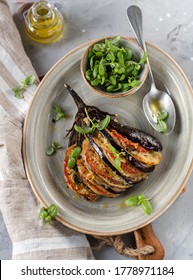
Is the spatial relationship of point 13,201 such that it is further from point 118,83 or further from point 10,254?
point 118,83

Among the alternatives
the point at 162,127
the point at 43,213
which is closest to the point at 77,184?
the point at 43,213

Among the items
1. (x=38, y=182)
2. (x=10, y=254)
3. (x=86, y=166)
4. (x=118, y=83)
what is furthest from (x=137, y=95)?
(x=10, y=254)

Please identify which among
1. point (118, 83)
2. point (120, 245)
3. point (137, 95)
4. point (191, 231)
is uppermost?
point (118, 83)

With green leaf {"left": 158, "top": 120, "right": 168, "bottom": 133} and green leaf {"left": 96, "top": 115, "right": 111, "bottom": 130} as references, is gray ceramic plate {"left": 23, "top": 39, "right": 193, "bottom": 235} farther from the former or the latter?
green leaf {"left": 96, "top": 115, "right": 111, "bottom": 130}

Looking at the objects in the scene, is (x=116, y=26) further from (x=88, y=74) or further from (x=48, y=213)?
(x=48, y=213)

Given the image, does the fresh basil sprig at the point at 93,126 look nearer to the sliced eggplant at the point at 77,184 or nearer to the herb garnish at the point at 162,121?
the sliced eggplant at the point at 77,184
